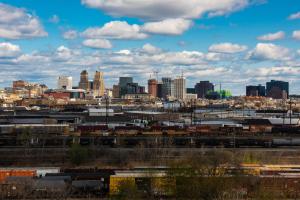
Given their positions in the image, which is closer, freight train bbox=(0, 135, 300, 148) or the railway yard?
the railway yard

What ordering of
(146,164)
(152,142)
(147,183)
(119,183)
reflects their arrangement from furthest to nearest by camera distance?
1. (152,142)
2. (146,164)
3. (147,183)
4. (119,183)

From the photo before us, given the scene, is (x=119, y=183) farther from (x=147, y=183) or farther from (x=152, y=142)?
(x=152, y=142)

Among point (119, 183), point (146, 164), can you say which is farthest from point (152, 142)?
point (119, 183)

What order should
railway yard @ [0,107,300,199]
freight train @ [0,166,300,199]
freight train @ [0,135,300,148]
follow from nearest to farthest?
railway yard @ [0,107,300,199], freight train @ [0,166,300,199], freight train @ [0,135,300,148]

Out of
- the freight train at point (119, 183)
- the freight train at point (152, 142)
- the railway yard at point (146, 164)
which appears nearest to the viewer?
the railway yard at point (146, 164)

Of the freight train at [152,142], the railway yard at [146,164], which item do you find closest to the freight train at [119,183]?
the railway yard at [146,164]

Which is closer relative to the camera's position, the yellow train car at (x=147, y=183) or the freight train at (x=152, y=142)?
the yellow train car at (x=147, y=183)

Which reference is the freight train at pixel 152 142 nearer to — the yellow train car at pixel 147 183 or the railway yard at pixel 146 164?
the railway yard at pixel 146 164

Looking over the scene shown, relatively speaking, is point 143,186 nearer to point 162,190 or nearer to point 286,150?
point 162,190

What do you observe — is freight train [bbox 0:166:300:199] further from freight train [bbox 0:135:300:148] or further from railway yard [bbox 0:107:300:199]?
freight train [bbox 0:135:300:148]

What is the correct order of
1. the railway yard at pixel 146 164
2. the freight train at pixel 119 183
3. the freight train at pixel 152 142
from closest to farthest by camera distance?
1. the railway yard at pixel 146 164
2. the freight train at pixel 119 183
3. the freight train at pixel 152 142

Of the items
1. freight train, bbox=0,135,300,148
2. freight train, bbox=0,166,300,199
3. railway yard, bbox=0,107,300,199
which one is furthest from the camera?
freight train, bbox=0,135,300,148

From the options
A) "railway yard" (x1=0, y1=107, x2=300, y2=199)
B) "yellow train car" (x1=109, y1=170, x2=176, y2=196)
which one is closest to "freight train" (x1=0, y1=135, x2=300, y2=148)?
"railway yard" (x1=0, y1=107, x2=300, y2=199)

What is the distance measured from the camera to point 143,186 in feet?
83.6
